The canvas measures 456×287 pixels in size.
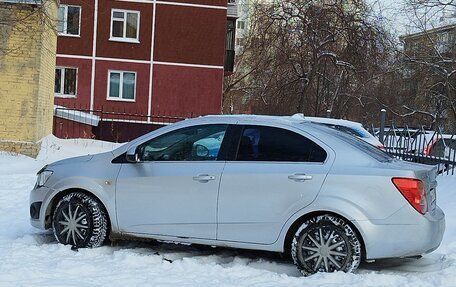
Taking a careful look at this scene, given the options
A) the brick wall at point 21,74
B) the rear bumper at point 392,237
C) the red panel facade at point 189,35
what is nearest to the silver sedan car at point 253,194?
the rear bumper at point 392,237

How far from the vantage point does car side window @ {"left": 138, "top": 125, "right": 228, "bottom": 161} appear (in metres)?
6.46

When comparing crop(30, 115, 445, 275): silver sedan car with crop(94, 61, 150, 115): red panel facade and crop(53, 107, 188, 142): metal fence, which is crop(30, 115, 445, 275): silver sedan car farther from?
crop(94, 61, 150, 115): red panel facade

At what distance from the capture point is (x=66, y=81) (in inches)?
1207

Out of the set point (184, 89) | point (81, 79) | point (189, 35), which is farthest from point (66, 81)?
point (189, 35)

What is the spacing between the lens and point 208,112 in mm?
31016

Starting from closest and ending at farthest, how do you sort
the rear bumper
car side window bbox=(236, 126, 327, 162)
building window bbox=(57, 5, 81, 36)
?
the rear bumper → car side window bbox=(236, 126, 327, 162) → building window bbox=(57, 5, 81, 36)

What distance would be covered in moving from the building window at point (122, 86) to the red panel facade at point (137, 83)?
188 mm

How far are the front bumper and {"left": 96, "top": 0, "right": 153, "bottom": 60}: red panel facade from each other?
24.2 m

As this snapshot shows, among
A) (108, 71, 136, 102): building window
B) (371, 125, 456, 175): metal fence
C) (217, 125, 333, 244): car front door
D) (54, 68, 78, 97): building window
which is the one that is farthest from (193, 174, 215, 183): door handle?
(54, 68, 78, 97): building window

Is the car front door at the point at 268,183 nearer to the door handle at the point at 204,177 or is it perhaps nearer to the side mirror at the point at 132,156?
the door handle at the point at 204,177

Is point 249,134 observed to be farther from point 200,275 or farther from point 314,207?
point 200,275

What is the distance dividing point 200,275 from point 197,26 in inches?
1017

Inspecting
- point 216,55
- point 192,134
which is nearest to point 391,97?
point 216,55

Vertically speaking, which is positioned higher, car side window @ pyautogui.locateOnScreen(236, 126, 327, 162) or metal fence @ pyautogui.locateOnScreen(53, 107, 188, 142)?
car side window @ pyautogui.locateOnScreen(236, 126, 327, 162)
